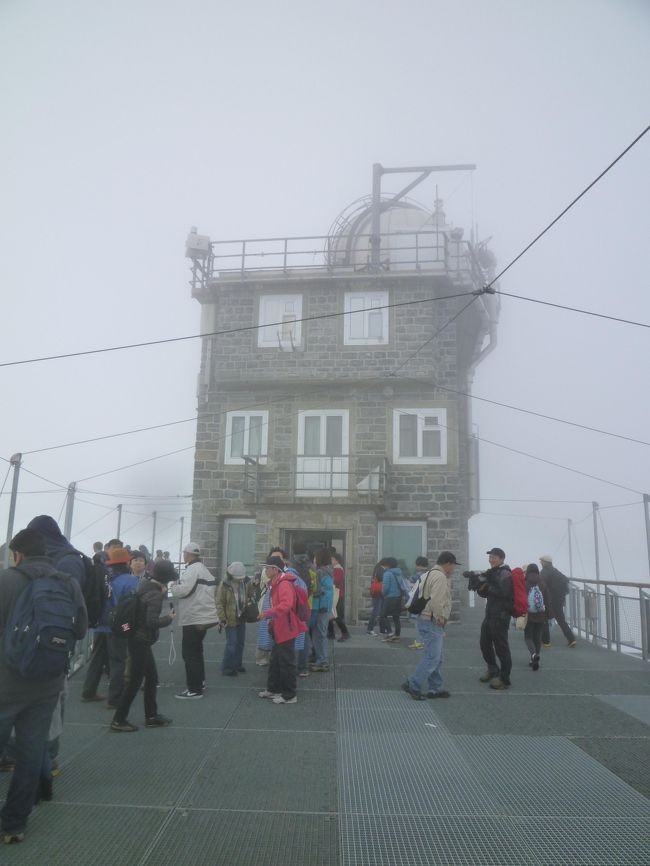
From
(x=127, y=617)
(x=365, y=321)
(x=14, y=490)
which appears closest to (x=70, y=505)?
(x=14, y=490)

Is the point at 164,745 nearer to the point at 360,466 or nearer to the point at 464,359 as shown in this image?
the point at 360,466

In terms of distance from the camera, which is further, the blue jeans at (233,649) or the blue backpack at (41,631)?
the blue jeans at (233,649)

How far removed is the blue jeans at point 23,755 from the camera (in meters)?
4.25

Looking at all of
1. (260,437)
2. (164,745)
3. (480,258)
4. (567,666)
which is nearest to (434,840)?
(164,745)

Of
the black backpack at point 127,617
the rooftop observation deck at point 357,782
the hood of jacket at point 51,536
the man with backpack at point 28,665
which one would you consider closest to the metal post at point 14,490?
the rooftop observation deck at point 357,782

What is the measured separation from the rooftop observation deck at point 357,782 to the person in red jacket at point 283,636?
0.79 feet

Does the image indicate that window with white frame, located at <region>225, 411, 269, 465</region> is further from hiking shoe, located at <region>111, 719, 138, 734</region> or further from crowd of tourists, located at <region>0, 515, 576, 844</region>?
hiking shoe, located at <region>111, 719, 138, 734</region>

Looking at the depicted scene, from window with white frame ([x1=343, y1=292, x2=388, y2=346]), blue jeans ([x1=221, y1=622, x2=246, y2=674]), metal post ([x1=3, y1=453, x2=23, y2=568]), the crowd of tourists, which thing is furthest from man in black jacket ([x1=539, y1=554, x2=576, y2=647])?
metal post ([x1=3, y1=453, x2=23, y2=568])

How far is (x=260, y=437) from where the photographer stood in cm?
2042

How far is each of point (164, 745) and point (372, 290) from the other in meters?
16.1

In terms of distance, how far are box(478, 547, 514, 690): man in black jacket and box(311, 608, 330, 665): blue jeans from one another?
2347 millimetres

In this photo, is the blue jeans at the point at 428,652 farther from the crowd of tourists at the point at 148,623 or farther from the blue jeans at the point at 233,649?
the blue jeans at the point at 233,649

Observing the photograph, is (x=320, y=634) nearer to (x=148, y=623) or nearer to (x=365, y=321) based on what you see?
(x=148, y=623)

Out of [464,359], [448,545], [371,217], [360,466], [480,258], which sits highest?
[371,217]
